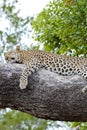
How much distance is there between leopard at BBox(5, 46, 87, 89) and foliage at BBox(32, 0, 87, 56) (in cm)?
470

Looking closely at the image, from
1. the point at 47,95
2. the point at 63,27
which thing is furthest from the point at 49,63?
the point at 63,27

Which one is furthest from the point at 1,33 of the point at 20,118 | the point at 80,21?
the point at 80,21

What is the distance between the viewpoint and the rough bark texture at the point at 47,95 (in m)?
9.45

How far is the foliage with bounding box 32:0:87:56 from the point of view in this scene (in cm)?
1512

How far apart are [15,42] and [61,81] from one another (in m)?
20.8

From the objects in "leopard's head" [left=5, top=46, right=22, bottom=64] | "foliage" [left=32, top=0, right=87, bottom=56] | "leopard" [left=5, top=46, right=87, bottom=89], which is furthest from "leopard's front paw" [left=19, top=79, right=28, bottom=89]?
"foliage" [left=32, top=0, right=87, bottom=56]

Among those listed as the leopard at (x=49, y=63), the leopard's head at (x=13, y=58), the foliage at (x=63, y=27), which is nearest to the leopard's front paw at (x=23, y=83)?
the leopard at (x=49, y=63)

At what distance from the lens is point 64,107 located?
9469mm

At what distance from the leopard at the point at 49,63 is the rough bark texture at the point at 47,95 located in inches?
7.9

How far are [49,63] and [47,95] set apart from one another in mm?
919

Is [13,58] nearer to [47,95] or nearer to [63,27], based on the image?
[47,95]

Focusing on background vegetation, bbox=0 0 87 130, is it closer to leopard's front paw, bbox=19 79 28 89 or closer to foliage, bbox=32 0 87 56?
foliage, bbox=32 0 87 56

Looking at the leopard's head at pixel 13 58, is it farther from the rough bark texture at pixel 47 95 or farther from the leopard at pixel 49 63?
the rough bark texture at pixel 47 95

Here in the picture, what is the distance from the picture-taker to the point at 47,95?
947cm
